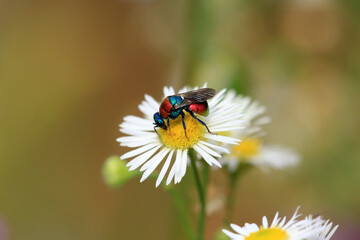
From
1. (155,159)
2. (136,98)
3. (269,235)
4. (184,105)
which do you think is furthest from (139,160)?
(136,98)

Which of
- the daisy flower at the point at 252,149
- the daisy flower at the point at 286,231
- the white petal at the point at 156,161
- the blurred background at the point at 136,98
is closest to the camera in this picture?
the daisy flower at the point at 286,231

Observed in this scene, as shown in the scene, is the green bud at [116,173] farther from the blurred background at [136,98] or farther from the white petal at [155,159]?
the blurred background at [136,98]

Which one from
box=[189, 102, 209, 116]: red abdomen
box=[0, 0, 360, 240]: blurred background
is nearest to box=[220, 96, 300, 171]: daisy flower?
box=[189, 102, 209, 116]: red abdomen

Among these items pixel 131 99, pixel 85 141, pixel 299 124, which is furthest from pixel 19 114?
pixel 299 124

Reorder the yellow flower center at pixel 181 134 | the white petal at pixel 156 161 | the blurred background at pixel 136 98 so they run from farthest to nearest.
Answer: the blurred background at pixel 136 98, the yellow flower center at pixel 181 134, the white petal at pixel 156 161

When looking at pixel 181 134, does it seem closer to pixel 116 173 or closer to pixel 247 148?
pixel 116 173

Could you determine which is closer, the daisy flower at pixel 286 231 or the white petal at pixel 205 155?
the daisy flower at pixel 286 231

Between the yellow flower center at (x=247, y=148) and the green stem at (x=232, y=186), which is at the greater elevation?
the yellow flower center at (x=247, y=148)

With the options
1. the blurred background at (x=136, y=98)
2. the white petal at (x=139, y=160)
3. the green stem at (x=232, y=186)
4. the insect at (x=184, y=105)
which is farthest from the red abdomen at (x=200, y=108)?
the blurred background at (x=136, y=98)
